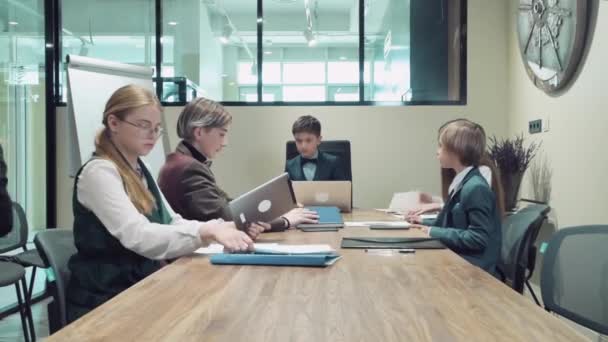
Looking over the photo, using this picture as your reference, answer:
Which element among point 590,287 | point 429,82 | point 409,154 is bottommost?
point 590,287

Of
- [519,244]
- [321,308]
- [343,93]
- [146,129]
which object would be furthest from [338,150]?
[321,308]

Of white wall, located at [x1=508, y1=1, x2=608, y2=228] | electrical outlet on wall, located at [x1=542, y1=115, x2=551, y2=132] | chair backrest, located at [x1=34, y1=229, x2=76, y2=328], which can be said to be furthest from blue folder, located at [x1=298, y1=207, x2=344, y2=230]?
electrical outlet on wall, located at [x1=542, y1=115, x2=551, y2=132]

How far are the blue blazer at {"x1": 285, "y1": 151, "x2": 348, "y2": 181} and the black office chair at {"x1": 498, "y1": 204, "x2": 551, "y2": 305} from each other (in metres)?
1.64

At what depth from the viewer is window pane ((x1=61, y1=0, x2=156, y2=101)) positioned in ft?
16.3

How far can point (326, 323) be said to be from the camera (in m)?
0.92

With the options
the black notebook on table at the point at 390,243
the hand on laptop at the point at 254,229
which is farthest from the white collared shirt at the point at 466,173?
the hand on laptop at the point at 254,229

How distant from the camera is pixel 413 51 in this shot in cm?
505

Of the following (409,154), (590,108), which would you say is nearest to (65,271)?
(590,108)

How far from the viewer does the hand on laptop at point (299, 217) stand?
2300 millimetres

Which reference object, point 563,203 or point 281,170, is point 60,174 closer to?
point 281,170

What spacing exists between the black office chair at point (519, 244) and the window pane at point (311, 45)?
2.65 metres

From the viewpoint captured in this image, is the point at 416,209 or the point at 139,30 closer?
the point at 416,209

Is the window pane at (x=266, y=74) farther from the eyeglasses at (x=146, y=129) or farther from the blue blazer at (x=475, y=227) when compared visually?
the eyeglasses at (x=146, y=129)

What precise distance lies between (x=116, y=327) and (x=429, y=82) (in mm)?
4413
